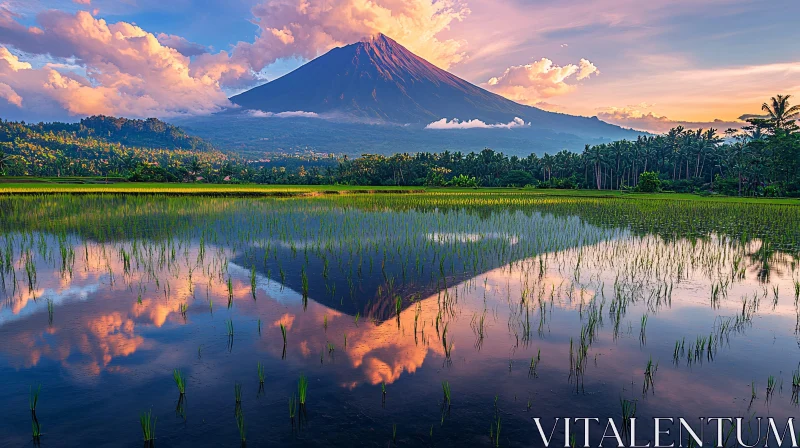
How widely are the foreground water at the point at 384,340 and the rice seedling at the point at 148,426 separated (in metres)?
0.06

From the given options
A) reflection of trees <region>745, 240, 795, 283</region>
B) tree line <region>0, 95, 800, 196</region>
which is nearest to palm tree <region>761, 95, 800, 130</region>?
tree line <region>0, 95, 800, 196</region>

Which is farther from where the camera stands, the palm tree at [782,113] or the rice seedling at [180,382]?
the palm tree at [782,113]

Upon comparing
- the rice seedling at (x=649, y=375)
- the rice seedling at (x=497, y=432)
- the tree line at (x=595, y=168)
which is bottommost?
the rice seedling at (x=497, y=432)

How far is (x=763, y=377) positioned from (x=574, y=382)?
9.81ft

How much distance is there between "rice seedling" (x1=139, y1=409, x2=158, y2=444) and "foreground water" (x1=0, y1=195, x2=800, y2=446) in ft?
0.20

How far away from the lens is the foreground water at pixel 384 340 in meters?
5.22

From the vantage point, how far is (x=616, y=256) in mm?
15430

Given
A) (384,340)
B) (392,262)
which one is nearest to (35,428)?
(384,340)

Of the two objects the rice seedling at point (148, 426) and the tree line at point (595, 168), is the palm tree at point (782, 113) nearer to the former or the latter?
the tree line at point (595, 168)

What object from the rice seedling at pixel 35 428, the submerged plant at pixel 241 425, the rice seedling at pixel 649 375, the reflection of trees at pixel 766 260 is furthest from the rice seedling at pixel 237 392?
the reflection of trees at pixel 766 260

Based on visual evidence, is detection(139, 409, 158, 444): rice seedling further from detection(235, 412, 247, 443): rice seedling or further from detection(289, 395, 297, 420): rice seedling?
detection(289, 395, 297, 420): rice seedling

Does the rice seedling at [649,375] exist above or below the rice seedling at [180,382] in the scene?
below

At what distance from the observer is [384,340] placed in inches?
299

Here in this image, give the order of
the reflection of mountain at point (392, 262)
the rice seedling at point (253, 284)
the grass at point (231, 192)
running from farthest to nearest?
the grass at point (231, 192)
the rice seedling at point (253, 284)
the reflection of mountain at point (392, 262)
